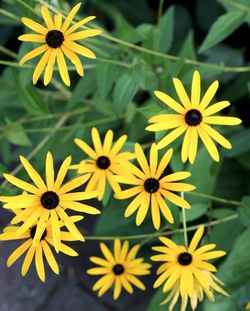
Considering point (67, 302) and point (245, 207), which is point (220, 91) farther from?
point (67, 302)

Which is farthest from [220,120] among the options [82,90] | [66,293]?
[66,293]

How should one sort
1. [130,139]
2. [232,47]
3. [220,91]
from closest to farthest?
1. [130,139]
2. [220,91]
3. [232,47]

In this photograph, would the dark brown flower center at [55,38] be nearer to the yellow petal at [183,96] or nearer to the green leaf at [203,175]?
the yellow petal at [183,96]

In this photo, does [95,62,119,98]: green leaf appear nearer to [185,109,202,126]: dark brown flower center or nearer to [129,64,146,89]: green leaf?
[129,64,146,89]: green leaf

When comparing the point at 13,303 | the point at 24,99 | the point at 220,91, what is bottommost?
the point at 13,303

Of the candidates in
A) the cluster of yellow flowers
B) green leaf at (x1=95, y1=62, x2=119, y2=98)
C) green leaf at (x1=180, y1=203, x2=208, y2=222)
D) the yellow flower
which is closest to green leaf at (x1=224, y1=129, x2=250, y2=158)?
green leaf at (x1=180, y1=203, x2=208, y2=222)

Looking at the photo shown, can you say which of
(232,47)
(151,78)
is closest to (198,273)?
(151,78)

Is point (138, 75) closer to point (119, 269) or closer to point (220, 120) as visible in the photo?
point (220, 120)
